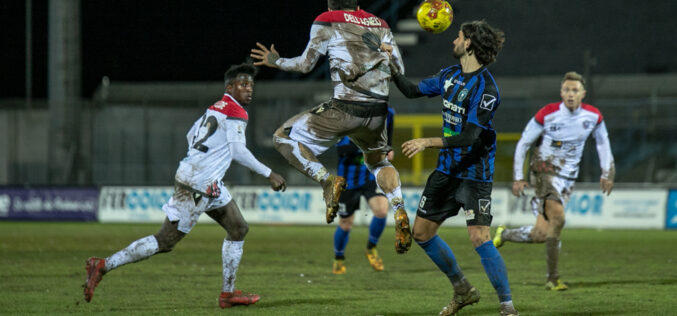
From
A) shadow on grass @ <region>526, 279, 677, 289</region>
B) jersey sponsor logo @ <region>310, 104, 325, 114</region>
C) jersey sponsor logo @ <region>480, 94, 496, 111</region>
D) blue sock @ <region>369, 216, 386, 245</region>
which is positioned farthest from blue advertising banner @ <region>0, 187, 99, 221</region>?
jersey sponsor logo @ <region>480, 94, 496, 111</region>

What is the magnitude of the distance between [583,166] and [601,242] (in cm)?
640

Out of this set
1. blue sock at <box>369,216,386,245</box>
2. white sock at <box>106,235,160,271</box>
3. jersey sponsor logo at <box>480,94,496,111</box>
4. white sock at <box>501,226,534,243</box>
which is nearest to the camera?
jersey sponsor logo at <box>480,94,496,111</box>

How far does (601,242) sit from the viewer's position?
16516 mm

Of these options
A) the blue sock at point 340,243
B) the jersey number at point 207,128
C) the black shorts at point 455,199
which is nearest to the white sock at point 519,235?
the blue sock at point 340,243

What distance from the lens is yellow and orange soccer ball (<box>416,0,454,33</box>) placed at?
24.4 feet

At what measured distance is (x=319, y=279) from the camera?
1034 centimetres

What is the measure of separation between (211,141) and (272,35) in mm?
25037

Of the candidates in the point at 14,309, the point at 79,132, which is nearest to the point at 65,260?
the point at 14,309

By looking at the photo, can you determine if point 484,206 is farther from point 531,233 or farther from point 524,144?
point 531,233

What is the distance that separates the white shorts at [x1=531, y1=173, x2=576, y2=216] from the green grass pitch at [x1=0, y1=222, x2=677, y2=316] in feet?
3.14

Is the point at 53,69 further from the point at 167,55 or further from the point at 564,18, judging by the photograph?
the point at 564,18

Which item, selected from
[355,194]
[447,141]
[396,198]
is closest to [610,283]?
[355,194]

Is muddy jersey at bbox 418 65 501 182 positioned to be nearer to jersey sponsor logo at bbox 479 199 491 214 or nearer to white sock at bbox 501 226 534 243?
jersey sponsor logo at bbox 479 199 491 214

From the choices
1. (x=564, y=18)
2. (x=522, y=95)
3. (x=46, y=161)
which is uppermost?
(x=564, y=18)
